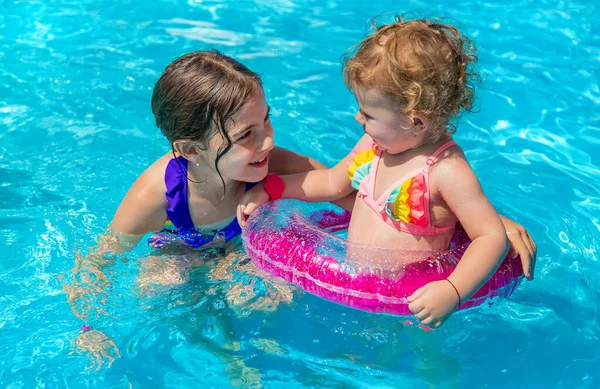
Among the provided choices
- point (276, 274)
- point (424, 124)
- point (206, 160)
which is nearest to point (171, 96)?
point (206, 160)

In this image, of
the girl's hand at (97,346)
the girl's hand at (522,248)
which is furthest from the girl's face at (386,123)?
the girl's hand at (97,346)

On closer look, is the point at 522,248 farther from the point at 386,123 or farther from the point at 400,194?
the point at 386,123

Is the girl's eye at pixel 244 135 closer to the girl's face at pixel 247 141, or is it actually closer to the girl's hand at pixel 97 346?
the girl's face at pixel 247 141

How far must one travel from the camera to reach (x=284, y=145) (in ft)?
19.9

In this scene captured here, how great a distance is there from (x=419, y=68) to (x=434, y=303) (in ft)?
3.45

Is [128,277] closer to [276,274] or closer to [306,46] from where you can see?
[276,274]

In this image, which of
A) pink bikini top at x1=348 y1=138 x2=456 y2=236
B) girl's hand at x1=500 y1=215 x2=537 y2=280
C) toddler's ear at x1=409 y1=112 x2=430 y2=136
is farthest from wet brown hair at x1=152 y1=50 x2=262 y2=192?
girl's hand at x1=500 y1=215 x2=537 y2=280

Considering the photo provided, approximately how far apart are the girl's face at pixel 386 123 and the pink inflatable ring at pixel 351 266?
1.79ft

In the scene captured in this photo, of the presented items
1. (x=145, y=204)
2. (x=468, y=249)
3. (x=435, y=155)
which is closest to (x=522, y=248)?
(x=468, y=249)

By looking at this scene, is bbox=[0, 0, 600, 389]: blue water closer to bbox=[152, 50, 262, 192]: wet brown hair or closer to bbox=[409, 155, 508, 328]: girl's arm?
bbox=[409, 155, 508, 328]: girl's arm

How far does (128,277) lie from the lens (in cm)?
430

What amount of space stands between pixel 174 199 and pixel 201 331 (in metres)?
0.79

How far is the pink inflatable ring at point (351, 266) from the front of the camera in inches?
135

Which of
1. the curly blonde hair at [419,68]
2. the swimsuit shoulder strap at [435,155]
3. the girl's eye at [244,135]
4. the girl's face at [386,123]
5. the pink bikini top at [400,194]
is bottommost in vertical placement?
the pink bikini top at [400,194]
